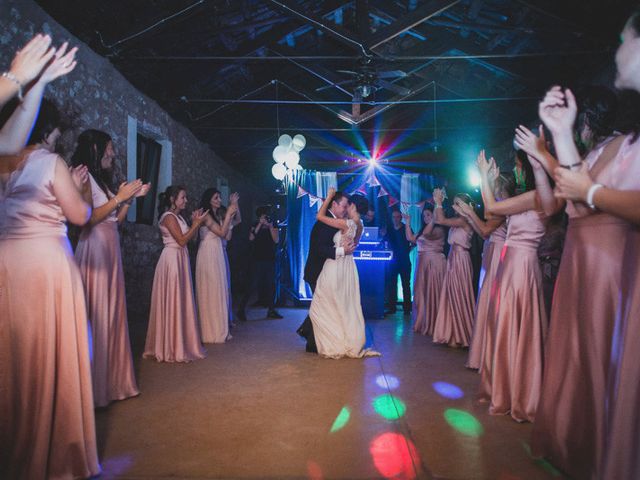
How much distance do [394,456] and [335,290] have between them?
2522mm

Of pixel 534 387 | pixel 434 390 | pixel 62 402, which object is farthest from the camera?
pixel 434 390

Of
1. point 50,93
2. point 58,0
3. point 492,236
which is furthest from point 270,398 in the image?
point 58,0

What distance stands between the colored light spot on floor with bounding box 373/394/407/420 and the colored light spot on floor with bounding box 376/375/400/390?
0.80ft

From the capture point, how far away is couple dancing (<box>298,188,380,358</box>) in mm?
4758

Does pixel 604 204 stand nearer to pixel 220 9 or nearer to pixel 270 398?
pixel 270 398

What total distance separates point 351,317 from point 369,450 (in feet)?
7.84

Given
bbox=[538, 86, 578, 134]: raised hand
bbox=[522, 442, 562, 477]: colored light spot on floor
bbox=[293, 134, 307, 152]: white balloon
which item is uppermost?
bbox=[293, 134, 307, 152]: white balloon

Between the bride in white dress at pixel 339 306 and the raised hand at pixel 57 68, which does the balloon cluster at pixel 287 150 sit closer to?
the bride in white dress at pixel 339 306

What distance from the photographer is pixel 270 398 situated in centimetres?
333

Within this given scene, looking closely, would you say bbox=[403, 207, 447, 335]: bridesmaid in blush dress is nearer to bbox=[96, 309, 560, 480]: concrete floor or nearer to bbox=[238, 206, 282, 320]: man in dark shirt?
bbox=[96, 309, 560, 480]: concrete floor

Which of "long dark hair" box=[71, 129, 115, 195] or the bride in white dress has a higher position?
"long dark hair" box=[71, 129, 115, 195]

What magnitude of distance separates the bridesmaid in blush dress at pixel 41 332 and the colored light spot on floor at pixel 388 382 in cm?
228

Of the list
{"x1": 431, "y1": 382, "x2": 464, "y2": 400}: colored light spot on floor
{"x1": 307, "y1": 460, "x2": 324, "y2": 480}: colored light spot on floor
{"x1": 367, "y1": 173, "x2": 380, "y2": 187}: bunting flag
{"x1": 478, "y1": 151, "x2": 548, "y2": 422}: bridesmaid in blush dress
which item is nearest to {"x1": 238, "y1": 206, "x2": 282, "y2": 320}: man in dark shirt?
{"x1": 367, "y1": 173, "x2": 380, "y2": 187}: bunting flag

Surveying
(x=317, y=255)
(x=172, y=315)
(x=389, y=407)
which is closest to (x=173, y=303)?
(x=172, y=315)
